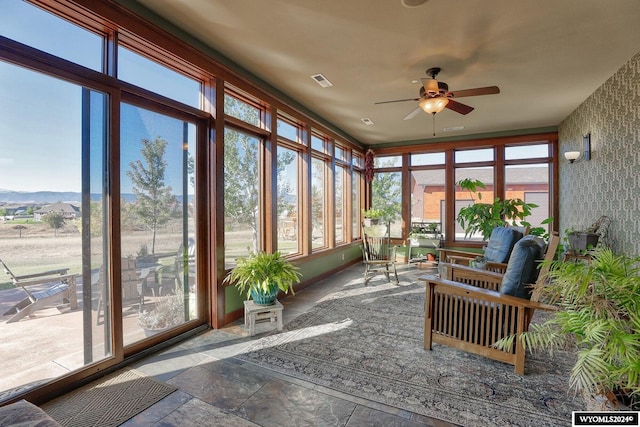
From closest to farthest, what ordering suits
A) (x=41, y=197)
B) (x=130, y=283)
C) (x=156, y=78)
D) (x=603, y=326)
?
1. (x=603, y=326)
2. (x=41, y=197)
3. (x=130, y=283)
4. (x=156, y=78)

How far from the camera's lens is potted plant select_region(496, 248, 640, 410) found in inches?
49.5

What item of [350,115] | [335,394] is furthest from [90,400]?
[350,115]

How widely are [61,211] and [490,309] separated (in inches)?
134

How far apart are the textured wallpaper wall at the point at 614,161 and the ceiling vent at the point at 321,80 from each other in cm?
332

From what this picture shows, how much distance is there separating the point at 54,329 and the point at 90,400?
0.58 metres

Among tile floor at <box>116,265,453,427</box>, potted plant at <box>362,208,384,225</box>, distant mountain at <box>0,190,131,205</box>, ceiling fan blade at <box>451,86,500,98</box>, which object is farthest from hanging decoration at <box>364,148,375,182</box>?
distant mountain at <box>0,190,131,205</box>

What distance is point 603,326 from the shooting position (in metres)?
1.30

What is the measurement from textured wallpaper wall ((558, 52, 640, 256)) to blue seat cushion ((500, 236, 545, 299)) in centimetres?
195

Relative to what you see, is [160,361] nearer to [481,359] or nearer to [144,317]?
[144,317]

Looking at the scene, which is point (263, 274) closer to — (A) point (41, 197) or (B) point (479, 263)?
(A) point (41, 197)

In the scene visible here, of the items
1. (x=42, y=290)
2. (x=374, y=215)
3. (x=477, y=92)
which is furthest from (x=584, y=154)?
(x=42, y=290)

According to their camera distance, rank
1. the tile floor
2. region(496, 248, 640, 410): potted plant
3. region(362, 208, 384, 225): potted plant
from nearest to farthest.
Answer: region(496, 248, 640, 410): potted plant → the tile floor → region(362, 208, 384, 225): potted plant

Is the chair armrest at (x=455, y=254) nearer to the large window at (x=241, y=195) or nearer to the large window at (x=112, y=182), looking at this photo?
the large window at (x=241, y=195)

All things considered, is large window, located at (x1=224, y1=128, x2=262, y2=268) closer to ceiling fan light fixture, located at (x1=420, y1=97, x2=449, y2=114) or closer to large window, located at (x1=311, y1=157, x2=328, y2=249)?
large window, located at (x1=311, y1=157, x2=328, y2=249)
